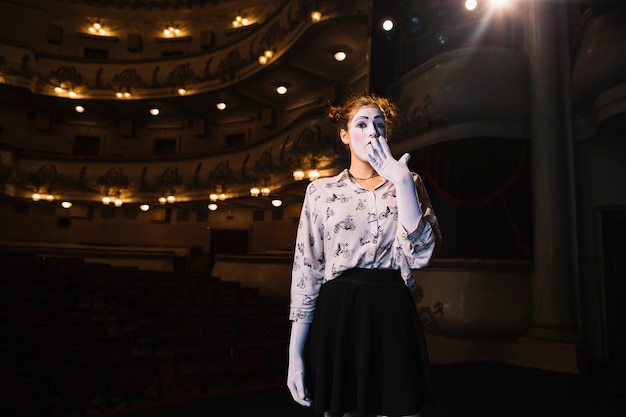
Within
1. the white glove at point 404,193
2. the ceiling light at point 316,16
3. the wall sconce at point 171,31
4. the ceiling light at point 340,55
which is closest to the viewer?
the white glove at point 404,193

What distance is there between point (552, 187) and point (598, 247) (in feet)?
3.47

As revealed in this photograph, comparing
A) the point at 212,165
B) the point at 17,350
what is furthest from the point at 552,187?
the point at 212,165

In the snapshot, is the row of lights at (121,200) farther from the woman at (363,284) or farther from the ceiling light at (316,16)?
the woman at (363,284)

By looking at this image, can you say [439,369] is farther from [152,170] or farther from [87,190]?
[87,190]

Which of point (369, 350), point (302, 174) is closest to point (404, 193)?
point (369, 350)

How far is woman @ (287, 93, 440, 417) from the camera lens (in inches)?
47.9

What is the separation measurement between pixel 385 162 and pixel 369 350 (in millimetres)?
591

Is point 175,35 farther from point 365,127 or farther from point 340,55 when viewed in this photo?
point 365,127

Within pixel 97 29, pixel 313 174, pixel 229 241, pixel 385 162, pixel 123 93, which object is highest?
pixel 97 29

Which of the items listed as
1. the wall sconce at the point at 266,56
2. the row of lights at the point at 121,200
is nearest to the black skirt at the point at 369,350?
the wall sconce at the point at 266,56

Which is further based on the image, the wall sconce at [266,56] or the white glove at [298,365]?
the wall sconce at [266,56]

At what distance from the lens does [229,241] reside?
673 inches

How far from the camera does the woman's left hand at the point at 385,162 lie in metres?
1.20

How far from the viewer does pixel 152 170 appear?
1587 cm
